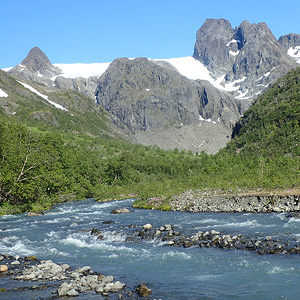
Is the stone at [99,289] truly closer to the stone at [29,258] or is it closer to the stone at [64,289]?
the stone at [64,289]

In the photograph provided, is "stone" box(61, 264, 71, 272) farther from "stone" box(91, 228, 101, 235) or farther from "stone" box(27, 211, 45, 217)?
"stone" box(27, 211, 45, 217)

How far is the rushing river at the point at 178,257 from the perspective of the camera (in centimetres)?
1576

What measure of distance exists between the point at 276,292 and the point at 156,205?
34.5 m

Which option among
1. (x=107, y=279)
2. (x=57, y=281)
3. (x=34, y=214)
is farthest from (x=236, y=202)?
A: (x=57, y=281)

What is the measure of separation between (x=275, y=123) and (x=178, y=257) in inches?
4809

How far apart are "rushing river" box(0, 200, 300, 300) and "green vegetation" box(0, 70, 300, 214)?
13.8 meters

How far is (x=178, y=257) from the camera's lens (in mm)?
21094

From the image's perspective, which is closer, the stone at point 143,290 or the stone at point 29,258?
the stone at point 143,290

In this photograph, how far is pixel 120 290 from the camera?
15.7m

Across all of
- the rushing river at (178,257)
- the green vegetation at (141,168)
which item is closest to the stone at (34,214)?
the green vegetation at (141,168)

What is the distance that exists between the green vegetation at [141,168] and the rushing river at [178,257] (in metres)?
13.8

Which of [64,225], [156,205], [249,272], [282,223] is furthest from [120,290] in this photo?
[156,205]

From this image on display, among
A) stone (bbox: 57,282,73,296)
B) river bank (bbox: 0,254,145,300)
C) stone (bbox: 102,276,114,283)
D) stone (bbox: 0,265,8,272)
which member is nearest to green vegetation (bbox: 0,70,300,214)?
stone (bbox: 0,265,8,272)

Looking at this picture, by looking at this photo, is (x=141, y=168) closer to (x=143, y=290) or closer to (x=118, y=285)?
(x=118, y=285)
